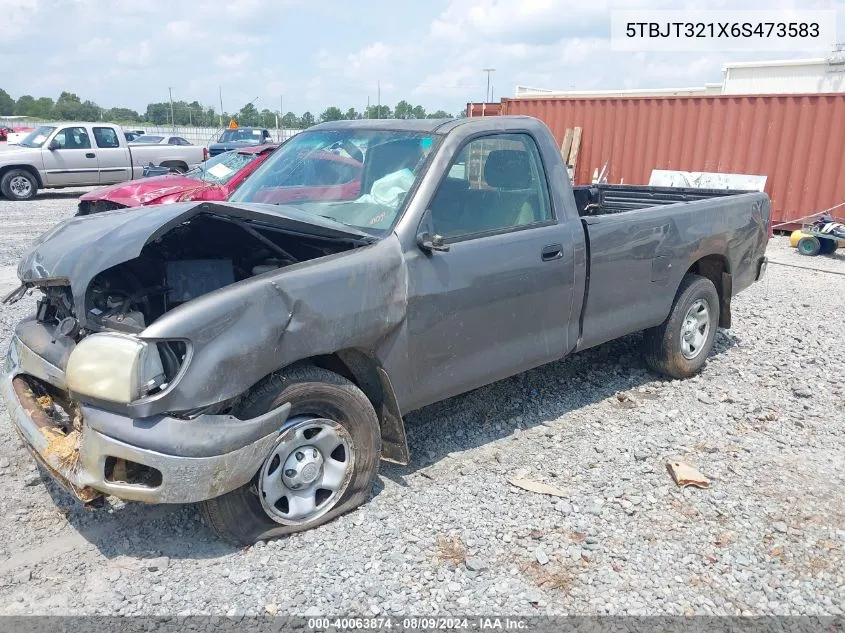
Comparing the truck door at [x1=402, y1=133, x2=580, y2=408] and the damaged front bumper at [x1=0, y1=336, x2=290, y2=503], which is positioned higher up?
the truck door at [x1=402, y1=133, x2=580, y2=408]

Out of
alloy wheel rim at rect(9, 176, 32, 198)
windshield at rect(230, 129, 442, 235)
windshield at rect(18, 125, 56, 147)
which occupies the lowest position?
alloy wheel rim at rect(9, 176, 32, 198)

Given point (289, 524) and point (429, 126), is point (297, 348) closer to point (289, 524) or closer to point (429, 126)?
point (289, 524)

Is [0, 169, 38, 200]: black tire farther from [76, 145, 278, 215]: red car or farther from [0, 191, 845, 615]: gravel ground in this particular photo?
[0, 191, 845, 615]: gravel ground

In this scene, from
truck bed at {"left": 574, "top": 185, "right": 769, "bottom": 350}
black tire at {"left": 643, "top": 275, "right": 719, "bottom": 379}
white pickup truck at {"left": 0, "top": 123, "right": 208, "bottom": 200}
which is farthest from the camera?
white pickup truck at {"left": 0, "top": 123, "right": 208, "bottom": 200}

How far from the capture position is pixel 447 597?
2992mm

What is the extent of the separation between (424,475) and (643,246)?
7.07 ft

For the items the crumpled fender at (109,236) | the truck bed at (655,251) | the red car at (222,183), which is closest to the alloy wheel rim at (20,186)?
the red car at (222,183)

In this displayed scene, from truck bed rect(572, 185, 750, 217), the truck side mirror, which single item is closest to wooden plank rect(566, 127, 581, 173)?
truck bed rect(572, 185, 750, 217)

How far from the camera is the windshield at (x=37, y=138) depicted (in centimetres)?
1736

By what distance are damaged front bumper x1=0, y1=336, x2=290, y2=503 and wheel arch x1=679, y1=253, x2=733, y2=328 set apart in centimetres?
386

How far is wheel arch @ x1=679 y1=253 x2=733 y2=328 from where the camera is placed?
5641mm

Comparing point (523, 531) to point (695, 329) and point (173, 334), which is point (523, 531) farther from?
point (695, 329)

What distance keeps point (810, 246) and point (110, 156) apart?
618 inches

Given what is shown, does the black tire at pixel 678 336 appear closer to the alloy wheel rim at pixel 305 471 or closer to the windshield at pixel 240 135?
the alloy wheel rim at pixel 305 471
